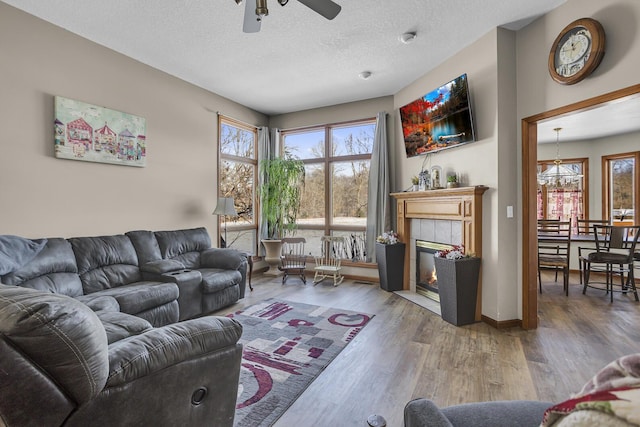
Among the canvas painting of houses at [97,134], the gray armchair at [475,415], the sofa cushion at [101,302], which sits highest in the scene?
the canvas painting of houses at [97,134]

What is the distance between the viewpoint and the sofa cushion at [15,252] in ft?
7.96

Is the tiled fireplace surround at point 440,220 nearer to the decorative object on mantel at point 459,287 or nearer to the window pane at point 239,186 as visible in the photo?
the decorative object on mantel at point 459,287

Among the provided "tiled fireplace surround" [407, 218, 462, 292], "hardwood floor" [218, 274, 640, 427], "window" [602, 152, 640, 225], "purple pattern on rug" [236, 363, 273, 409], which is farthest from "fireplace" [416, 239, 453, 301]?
"window" [602, 152, 640, 225]

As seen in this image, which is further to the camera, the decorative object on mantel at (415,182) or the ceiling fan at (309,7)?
the decorative object on mantel at (415,182)

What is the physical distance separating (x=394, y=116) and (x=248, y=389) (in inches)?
178

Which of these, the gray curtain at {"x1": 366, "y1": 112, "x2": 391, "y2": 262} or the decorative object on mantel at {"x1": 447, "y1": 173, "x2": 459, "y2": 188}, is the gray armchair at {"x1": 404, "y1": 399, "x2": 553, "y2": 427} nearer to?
the decorative object on mantel at {"x1": 447, "y1": 173, "x2": 459, "y2": 188}

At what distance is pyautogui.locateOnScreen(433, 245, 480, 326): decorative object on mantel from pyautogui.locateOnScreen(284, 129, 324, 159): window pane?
10.8 feet

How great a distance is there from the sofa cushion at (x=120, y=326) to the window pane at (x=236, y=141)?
143 inches

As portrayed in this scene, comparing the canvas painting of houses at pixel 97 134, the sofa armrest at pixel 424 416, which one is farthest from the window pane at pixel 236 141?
the sofa armrest at pixel 424 416

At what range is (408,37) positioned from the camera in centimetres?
334

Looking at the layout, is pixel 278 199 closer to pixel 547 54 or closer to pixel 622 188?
pixel 547 54

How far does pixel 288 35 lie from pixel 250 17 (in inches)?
47.5

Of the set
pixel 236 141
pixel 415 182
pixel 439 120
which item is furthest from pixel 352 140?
pixel 236 141

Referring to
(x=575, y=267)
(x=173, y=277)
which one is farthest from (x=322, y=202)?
(x=575, y=267)
